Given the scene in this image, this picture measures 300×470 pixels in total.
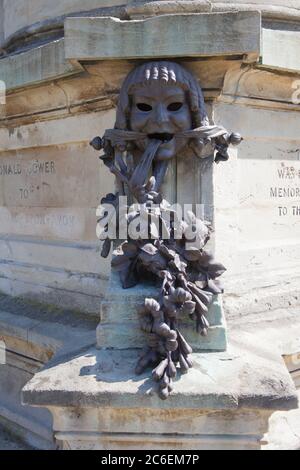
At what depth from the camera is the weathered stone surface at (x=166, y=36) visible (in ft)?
7.00

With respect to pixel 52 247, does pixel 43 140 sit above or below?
above

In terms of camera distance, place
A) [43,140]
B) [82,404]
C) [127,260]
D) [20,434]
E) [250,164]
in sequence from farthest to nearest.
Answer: [43,140] < [20,434] < [250,164] < [127,260] < [82,404]

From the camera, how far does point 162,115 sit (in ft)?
7.39

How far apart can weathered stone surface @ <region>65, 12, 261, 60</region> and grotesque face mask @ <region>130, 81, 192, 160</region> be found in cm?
17

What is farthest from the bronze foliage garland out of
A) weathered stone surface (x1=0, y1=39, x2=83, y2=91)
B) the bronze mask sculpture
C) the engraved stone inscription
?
weathered stone surface (x1=0, y1=39, x2=83, y2=91)

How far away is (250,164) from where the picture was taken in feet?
9.41

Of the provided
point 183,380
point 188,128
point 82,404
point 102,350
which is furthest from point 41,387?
point 188,128

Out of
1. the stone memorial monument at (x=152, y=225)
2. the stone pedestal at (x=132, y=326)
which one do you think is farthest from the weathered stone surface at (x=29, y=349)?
the stone pedestal at (x=132, y=326)

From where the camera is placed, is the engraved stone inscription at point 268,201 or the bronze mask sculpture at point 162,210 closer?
the bronze mask sculpture at point 162,210

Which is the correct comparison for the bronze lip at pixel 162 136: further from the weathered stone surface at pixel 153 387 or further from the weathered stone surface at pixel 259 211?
the weathered stone surface at pixel 153 387

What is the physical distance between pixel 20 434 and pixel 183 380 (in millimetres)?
1759

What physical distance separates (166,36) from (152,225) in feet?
3.04

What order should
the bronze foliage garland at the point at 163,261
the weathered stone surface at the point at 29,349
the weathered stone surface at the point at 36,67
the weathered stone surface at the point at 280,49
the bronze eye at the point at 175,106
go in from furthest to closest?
the weathered stone surface at the point at 29,349
the weathered stone surface at the point at 36,67
the weathered stone surface at the point at 280,49
the bronze eye at the point at 175,106
the bronze foliage garland at the point at 163,261

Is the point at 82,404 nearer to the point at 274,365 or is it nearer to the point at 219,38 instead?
the point at 274,365
